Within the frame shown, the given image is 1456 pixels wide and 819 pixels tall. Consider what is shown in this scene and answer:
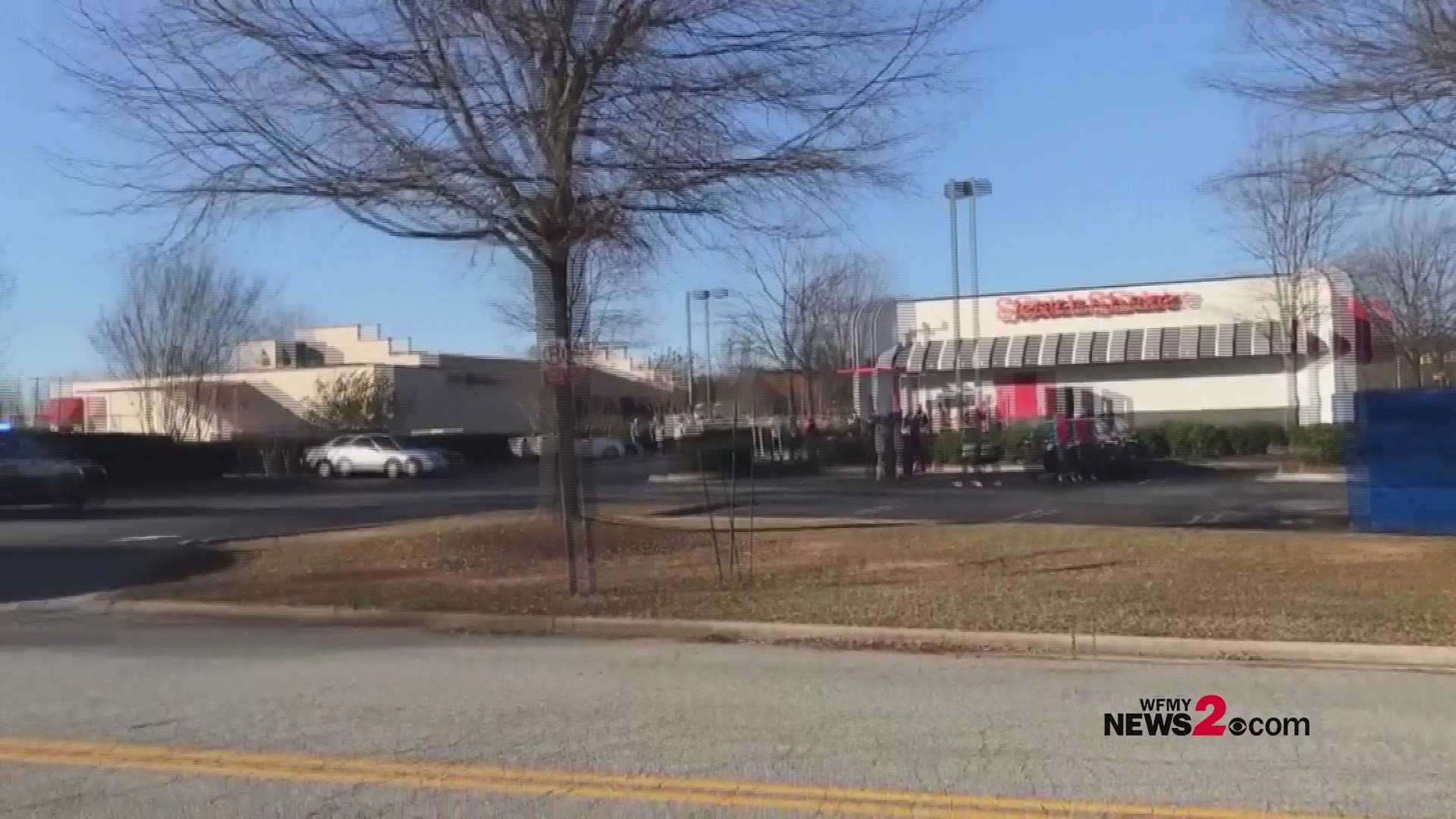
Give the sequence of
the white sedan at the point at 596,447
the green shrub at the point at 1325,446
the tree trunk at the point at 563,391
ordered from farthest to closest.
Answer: the white sedan at the point at 596,447 < the green shrub at the point at 1325,446 < the tree trunk at the point at 563,391

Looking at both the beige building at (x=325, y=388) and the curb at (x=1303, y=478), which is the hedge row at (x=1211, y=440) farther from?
the beige building at (x=325, y=388)

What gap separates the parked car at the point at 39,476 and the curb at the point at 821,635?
13671 mm

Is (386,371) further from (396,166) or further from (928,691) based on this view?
(928,691)

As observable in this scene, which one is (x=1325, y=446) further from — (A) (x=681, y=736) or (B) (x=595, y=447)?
(B) (x=595, y=447)

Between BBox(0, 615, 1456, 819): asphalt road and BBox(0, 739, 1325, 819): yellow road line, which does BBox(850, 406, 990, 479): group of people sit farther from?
BBox(0, 739, 1325, 819): yellow road line

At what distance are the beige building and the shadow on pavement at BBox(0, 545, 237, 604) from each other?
29473 mm

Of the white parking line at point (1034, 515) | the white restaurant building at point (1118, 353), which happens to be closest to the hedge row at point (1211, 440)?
the white restaurant building at point (1118, 353)

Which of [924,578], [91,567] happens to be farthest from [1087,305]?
[91,567]

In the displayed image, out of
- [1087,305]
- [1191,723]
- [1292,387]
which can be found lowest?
[1191,723]

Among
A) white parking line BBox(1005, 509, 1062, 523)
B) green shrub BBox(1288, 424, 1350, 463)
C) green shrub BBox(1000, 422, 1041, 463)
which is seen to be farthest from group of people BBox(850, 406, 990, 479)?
white parking line BBox(1005, 509, 1062, 523)

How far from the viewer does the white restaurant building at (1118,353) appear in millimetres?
46344

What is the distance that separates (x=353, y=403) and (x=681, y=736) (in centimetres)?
5609

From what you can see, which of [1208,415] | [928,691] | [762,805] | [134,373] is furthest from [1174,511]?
[134,373]

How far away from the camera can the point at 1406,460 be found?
18.2m
